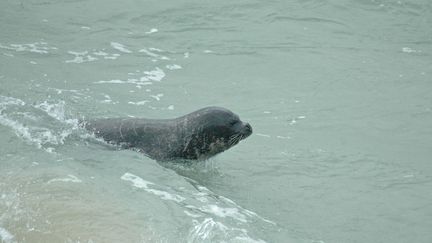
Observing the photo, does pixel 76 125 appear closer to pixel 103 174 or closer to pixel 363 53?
pixel 103 174

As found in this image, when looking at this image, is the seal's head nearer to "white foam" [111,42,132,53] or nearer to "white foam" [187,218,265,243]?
"white foam" [187,218,265,243]

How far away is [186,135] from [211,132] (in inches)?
13.4

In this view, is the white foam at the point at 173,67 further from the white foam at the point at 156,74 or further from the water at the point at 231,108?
the white foam at the point at 156,74

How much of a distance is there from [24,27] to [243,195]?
8.26m

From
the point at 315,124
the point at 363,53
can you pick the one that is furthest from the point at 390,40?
the point at 315,124

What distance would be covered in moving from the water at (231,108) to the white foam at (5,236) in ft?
0.07

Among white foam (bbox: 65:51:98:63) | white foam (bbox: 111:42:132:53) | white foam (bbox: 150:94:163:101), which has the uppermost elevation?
white foam (bbox: 65:51:98:63)

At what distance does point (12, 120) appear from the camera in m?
10.1

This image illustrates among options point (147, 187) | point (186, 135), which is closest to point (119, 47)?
point (186, 135)

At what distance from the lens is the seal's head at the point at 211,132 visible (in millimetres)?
9812

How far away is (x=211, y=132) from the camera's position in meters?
9.82

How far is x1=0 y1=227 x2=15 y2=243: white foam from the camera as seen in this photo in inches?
269

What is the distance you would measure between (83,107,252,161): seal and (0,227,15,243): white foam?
2.99 meters

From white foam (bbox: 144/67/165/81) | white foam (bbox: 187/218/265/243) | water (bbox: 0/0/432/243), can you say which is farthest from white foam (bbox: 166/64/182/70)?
white foam (bbox: 187/218/265/243)
